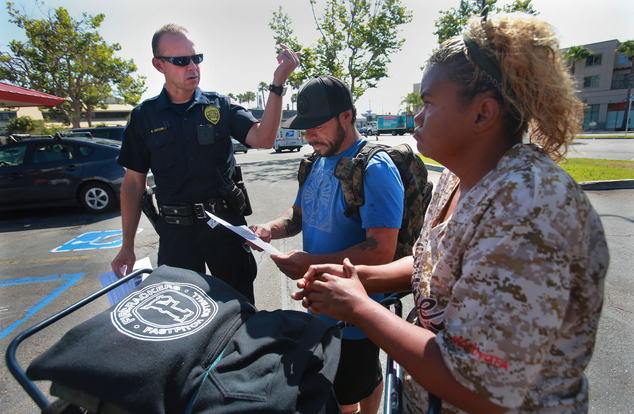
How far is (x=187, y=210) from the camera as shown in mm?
2293

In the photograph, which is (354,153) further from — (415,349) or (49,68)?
(49,68)

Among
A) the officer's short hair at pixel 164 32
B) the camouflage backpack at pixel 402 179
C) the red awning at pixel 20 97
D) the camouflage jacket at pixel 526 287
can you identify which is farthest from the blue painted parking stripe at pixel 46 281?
the red awning at pixel 20 97

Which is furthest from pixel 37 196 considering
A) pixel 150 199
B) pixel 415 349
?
pixel 415 349

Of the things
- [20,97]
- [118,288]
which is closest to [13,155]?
[20,97]

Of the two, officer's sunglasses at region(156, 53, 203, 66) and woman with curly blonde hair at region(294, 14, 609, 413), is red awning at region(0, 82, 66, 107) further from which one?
woman with curly blonde hair at region(294, 14, 609, 413)

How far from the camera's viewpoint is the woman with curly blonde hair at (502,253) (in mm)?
722

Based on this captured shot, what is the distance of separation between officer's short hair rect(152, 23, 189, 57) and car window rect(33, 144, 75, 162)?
7144 millimetres

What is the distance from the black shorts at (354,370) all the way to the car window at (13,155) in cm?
905

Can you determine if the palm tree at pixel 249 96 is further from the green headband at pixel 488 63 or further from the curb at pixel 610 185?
the green headband at pixel 488 63

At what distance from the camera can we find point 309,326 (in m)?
1.14

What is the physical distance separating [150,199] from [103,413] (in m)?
1.82

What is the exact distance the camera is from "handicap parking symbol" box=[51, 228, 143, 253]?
5.70 m

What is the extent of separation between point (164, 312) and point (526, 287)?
101 centimetres

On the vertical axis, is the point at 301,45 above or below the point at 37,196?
above
